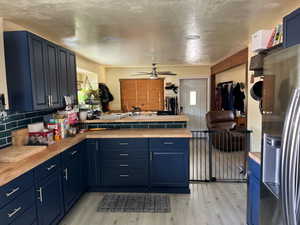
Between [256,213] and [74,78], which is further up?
[74,78]

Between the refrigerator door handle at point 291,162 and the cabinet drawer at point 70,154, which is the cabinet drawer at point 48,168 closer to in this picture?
the cabinet drawer at point 70,154

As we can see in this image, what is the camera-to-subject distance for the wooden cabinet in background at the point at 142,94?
286 inches

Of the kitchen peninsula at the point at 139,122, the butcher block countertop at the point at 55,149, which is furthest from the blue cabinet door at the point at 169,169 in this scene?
the kitchen peninsula at the point at 139,122

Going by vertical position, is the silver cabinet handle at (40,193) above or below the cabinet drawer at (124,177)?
above

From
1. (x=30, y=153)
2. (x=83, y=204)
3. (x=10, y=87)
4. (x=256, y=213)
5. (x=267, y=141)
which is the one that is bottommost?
(x=83, y=204)

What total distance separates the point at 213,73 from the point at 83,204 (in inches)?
218

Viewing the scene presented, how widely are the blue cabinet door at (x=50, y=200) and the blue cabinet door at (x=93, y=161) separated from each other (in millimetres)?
788

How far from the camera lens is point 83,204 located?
2998mm

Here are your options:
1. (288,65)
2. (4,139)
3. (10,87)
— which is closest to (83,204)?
(4,139)

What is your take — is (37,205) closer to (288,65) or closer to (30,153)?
(30,153)

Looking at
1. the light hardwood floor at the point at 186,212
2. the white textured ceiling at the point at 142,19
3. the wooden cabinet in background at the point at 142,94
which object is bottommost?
the light hardwood floor at the point at 186,212

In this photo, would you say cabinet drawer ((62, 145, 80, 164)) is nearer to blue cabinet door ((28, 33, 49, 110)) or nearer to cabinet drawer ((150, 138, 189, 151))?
blue cabinet door ((28, 33, 49, 110))

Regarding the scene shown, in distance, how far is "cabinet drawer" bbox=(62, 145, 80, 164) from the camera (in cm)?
258

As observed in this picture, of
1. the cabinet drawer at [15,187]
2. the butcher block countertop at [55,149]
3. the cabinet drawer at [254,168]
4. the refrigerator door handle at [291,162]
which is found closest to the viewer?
the refrigerator door handle at [291,162]
